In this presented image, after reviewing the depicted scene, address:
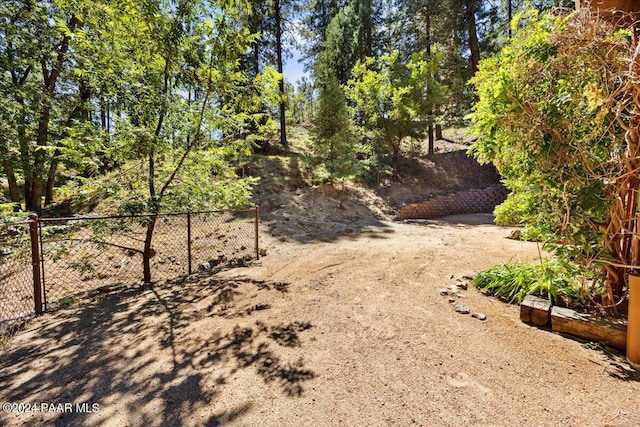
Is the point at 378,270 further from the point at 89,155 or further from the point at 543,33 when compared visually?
the point at 89,155

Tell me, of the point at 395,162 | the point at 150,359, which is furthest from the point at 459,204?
the point at 150,359

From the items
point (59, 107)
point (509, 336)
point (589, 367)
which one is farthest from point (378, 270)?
point (59, 107)

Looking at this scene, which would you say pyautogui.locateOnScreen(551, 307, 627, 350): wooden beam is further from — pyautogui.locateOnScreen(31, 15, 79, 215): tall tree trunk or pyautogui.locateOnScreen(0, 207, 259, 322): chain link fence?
pyautogui.locateOnScreen(31, 15, 79, 215): tall tree trunk

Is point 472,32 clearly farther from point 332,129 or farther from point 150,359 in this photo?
point 150,359

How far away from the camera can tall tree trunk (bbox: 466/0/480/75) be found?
12.5m

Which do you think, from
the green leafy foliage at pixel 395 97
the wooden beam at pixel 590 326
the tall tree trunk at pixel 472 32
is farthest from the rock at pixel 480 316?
the tall tree trunk at pixel 472 32

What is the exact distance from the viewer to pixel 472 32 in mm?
12930

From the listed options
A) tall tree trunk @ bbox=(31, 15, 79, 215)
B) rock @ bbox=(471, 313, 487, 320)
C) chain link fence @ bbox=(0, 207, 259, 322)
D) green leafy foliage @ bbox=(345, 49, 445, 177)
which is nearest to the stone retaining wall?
green leafy foliage @ bbox=(345, 49, 445, 177)

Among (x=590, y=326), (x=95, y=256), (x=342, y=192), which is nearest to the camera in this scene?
(x=590, y=326)

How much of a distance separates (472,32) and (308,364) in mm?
16013

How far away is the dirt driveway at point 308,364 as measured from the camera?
1873 mm

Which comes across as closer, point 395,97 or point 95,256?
point 95,256

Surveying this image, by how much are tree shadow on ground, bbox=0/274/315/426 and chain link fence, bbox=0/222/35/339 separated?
264mm

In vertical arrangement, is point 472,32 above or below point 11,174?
above
